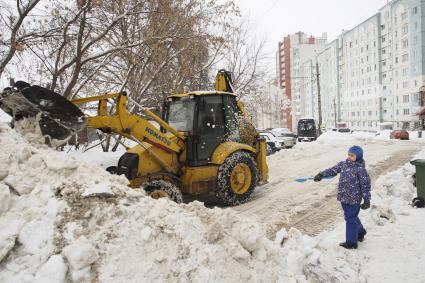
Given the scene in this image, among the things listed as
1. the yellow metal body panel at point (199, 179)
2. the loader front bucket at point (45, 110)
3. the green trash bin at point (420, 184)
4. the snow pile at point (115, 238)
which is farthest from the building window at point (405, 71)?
the loader front bucket at point (45, 110)

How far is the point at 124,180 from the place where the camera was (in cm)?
445

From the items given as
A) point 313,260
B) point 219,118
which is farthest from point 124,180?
point 219,118

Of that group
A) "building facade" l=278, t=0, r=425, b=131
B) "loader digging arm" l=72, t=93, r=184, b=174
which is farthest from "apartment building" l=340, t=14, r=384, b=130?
"loader digging arm" l=72, t=93, r=184, b=174

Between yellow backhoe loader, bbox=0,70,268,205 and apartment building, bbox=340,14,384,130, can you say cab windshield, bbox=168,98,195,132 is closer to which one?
yellow backhoe loader, bbox=0,70,268,205

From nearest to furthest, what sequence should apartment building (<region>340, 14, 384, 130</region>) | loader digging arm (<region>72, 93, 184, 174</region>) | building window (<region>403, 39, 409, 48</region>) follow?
loader digging arm (<region>72, 93, 184, 174</region>) → building window (<region>403, 39, 409, 48</region>) → apartment building (<region>340, 14, 384, 130</region>)

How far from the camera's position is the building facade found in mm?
50344

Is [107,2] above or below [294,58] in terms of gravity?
below

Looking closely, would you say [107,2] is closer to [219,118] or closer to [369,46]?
[219,118]

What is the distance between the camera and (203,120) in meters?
7.60

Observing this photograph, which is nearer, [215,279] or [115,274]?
[115,274]

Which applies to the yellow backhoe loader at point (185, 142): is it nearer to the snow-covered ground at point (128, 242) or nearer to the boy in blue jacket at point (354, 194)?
the snow-covered ground at point (128, 242)

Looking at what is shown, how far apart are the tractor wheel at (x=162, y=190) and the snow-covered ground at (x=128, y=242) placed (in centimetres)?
214

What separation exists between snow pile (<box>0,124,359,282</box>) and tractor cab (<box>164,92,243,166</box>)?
10.6 feet

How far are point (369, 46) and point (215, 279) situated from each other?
68856mm
